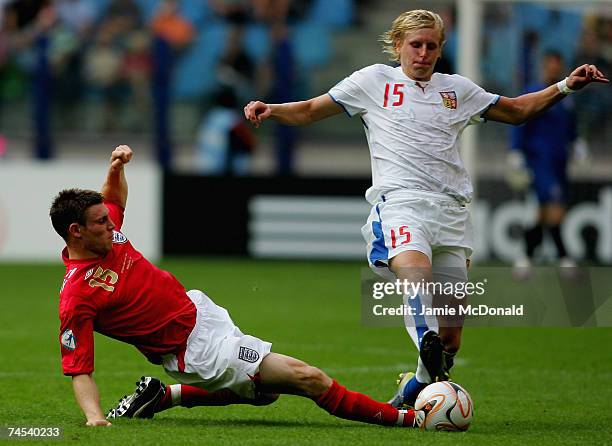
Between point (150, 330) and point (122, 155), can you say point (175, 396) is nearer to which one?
point (150, 330)

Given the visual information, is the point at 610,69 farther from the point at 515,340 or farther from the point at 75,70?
the point at 75,70

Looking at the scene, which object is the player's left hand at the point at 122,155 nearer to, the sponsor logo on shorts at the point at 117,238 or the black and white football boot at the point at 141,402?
the sponsor logo on shorts at the point at 117,238

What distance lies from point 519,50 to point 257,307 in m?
5.22

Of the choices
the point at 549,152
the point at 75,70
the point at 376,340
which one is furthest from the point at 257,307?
the point at 75,70

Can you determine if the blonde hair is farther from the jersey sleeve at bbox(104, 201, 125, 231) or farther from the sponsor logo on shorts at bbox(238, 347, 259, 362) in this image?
the sponsor logo on shorts at bbox(238, 347, 259, 362)

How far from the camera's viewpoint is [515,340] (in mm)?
10844

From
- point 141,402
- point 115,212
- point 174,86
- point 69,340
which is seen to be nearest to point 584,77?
point 115,212

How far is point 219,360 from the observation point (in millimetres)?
6391

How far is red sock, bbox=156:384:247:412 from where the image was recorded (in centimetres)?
680

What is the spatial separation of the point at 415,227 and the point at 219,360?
4.02 ft

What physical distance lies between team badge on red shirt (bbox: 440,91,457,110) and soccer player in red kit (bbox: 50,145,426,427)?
1614 mm

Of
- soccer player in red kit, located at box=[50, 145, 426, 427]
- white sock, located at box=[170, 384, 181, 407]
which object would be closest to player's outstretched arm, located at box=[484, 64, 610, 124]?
soccer player in red kit, located at box=[50, 145, 426, 427]

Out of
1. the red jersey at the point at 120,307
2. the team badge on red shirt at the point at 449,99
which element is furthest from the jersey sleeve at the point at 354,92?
the red jersey at the point at 120,307

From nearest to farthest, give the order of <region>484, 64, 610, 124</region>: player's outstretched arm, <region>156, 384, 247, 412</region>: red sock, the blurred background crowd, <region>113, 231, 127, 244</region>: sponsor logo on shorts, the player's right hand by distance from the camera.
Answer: <region>113, 231, 127, 244</region>: sponsor logo on shorts → the player's right hand → <region>156, 384, 247, 412</region>: red sock → <region>484, 64, 610, 124</region>: player's outstretched arm → the blurred background crowd
